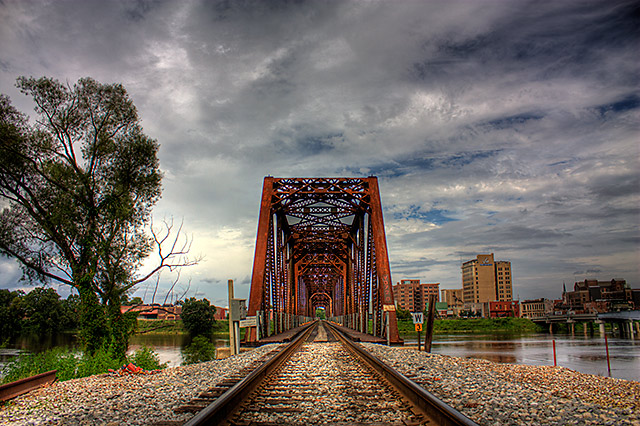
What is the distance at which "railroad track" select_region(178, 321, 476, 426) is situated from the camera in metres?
4.32

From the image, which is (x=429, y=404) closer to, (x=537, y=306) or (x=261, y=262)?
(x=261, y=262)

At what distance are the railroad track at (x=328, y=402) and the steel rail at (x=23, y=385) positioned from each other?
351 centimetres

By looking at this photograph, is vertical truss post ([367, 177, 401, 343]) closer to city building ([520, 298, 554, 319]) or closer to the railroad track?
the railroad track

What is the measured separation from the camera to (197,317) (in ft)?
173

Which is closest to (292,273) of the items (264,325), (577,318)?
(264,325)

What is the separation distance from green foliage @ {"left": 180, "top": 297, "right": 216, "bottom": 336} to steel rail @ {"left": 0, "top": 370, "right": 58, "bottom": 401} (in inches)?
1775

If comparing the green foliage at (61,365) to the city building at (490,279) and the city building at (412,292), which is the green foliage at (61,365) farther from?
the city building at (412,292)

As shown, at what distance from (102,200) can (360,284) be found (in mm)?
18938

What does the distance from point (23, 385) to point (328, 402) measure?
536 centimetres

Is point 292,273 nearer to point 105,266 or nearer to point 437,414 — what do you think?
point 105,266

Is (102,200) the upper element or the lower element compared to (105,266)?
upper

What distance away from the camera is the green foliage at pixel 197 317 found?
172 feet

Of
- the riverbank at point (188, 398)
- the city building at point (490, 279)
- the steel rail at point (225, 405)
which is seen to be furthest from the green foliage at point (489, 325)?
the city building at point (490, 279)

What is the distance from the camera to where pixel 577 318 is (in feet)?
195
